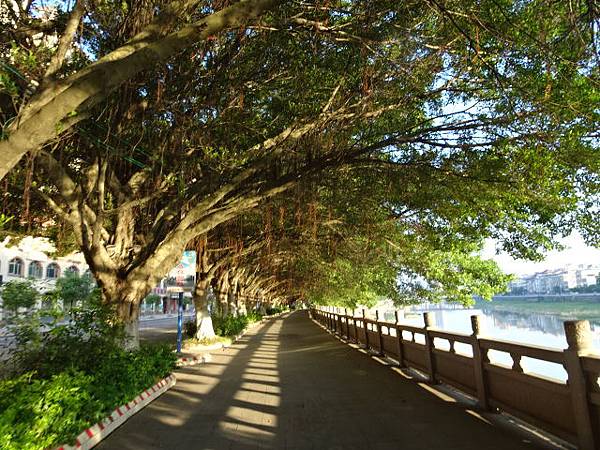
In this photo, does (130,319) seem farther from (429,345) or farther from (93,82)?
(93,82)

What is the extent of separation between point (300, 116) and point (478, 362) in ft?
20.5

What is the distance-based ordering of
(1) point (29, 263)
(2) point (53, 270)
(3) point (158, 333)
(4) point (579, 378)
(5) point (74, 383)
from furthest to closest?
1. (2) point (53, 270)
2. (1) point (29, 263)
3. (3) point (158, 333)
4. (5) point (74, 383)
5. (4) point (579, 378)

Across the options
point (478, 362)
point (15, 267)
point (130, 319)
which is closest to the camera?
point (478, 362)

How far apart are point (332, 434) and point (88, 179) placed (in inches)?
284

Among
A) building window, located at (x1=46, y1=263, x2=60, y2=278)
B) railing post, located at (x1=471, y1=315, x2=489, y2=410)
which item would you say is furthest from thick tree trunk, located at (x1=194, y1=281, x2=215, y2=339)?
building window, located at (x1=46, y1=263, x2=60, y2=278)

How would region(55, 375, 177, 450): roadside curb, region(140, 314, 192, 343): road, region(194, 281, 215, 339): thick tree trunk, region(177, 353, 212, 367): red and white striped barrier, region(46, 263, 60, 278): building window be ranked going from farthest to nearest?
1. region(46, 263, 60, 278): building window
2. region(140, 314, 192, 343): road
3. region(194, 281, 215, 339): thick tree trunk
4. region(177, 353, 212, 367): red and white striped barrier
5. region(55, 375, 177, 450): roadside curb

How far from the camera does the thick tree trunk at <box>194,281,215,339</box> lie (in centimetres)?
1936

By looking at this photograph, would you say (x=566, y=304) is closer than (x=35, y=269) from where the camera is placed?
Yes

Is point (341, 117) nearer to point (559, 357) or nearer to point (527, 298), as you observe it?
point (559, 357)

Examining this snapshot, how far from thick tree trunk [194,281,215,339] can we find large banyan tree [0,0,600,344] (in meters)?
7.84

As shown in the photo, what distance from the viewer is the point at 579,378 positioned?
4.68 m

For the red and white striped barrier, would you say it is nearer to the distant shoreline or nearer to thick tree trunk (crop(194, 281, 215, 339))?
thick tree trunk (crop(194, 281, 215, 339))


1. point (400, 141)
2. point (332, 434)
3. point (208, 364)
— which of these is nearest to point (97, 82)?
point (332, 434)

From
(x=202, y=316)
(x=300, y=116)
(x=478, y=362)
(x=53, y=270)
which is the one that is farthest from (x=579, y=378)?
(x=53, y=270)
